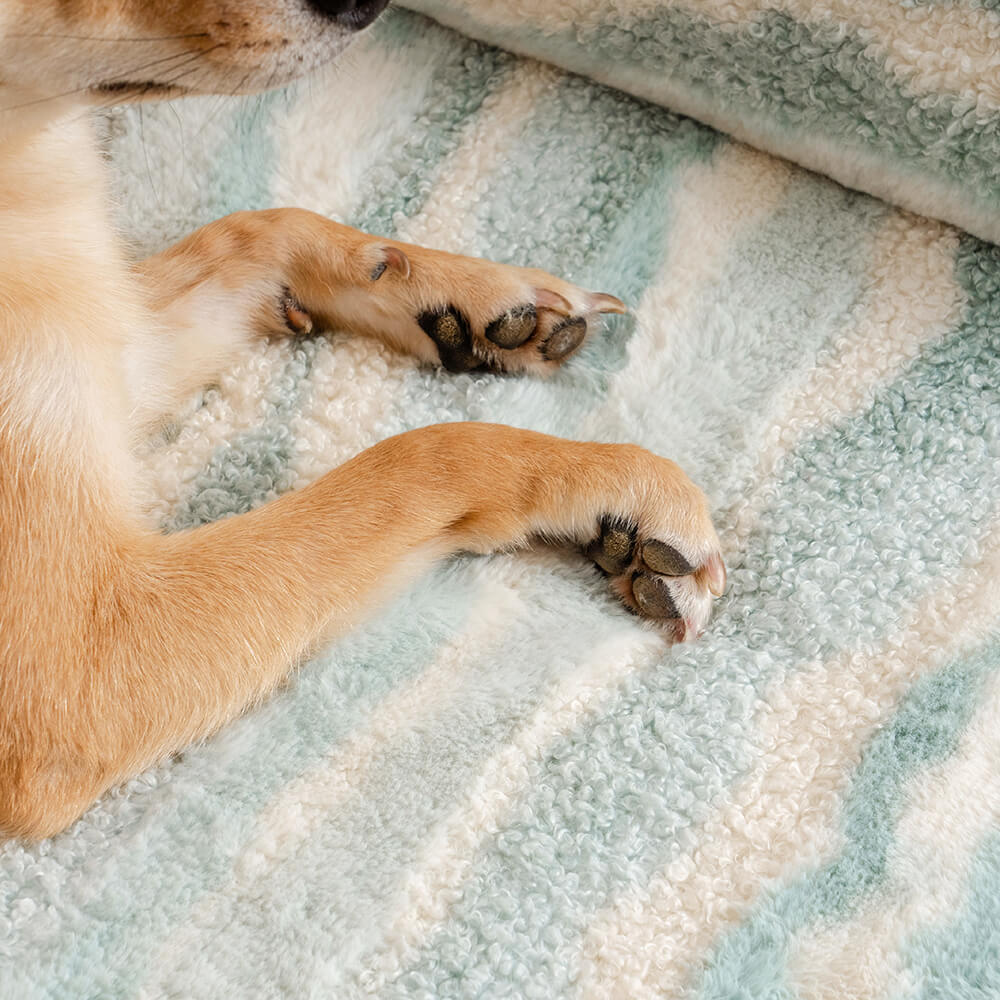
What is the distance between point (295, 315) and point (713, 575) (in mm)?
702

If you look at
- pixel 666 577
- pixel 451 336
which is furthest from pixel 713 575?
pixel 451 336

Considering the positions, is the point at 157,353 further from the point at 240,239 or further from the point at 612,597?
the point at 612,597

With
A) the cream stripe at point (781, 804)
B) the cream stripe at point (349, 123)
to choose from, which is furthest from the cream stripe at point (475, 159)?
the cream stripe at point (781, 804)

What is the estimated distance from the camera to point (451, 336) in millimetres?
1603

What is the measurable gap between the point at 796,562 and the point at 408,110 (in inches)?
39.6

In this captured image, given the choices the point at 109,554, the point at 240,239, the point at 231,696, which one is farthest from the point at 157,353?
the point at 231,696

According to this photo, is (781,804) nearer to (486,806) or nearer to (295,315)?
(486,806)

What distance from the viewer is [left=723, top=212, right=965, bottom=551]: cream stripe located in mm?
1556

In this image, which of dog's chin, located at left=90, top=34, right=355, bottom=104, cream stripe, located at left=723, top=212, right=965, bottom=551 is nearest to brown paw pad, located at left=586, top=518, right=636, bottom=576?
cream stripe, located at left=723, top=212, right=965, bottom=551

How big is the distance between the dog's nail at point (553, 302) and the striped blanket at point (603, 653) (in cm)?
9

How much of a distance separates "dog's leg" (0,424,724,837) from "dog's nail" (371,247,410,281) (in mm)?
283

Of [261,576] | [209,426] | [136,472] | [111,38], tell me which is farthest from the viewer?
[209,426]

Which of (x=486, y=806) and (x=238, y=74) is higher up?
(x=238, y=74)

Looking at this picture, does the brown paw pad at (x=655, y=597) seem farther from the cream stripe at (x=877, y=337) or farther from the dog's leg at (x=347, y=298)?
the dog's leg at (x=347, y=298)
